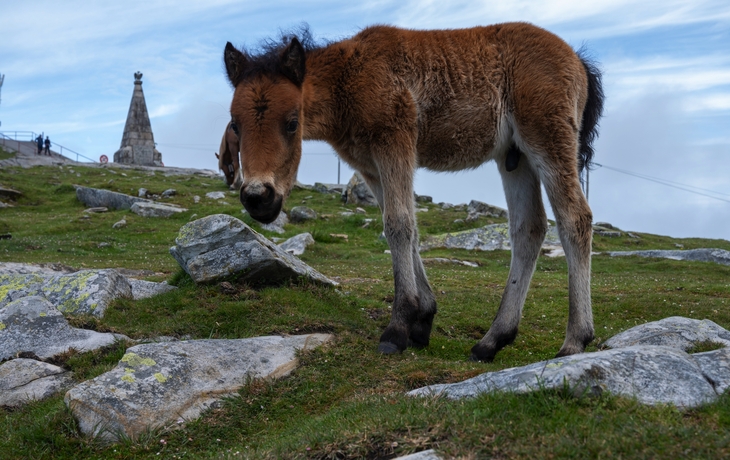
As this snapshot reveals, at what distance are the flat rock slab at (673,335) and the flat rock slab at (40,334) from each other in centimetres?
673

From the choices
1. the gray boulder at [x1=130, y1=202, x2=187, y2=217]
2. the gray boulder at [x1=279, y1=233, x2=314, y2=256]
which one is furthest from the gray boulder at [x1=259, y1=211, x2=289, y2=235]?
the gray boulder at [x1=130, y1=202, x2=187, y2=217]

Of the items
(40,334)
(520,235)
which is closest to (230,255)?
(40,334)

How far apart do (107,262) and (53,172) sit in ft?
117

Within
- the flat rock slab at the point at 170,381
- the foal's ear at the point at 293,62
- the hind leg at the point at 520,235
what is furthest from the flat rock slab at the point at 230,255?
the foal's ear at the point at 293,62

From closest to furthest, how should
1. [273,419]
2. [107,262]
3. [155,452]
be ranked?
[155,452] < [273,419] < [107,262]

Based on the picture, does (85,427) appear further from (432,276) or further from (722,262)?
A: (722,262)

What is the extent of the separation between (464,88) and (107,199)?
95.8 feet

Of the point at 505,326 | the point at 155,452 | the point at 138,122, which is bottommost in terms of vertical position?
the point at 155,452

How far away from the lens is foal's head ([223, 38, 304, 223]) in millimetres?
7336

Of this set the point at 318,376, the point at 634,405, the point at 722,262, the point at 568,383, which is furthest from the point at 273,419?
the point at 722,262

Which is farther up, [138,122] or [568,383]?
[138,122]

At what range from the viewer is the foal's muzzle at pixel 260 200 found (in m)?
7.14

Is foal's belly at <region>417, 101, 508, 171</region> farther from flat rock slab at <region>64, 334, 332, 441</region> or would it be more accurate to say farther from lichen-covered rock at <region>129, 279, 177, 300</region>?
lichen-covered rock at <region>129, 279, 177, 300</region>

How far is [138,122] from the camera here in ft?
213
